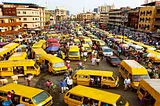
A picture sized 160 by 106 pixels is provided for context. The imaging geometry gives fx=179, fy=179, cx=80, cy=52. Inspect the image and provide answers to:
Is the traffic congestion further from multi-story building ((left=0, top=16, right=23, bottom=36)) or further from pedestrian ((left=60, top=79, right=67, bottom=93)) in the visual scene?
multi-story building ((left=0, top=16, right=23, bottom=36))

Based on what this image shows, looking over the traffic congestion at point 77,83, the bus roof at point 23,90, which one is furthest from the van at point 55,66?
the bus roof at point 23,90

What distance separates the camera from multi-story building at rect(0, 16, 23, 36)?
4479 centimetres

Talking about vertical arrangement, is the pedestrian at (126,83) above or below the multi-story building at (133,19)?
below

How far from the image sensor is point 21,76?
20.5 m

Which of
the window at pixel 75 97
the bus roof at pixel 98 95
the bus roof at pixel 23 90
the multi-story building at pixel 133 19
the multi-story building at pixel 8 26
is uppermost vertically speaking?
the multi-story building at pixel 133 19

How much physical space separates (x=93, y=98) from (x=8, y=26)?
4174 cm

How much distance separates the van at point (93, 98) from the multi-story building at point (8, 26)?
122 feet

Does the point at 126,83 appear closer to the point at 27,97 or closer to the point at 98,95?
the point at 98,95

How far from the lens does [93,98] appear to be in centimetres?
1220

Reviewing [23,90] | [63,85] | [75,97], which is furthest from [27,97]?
[63,85]

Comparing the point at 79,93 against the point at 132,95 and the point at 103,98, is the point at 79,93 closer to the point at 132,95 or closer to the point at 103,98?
the point at 103,98

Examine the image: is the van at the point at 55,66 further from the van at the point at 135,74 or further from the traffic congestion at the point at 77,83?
the van at the point at 135,74

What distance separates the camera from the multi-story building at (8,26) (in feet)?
147

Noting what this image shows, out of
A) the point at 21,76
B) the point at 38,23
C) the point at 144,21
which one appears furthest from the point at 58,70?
the point at 38,23
